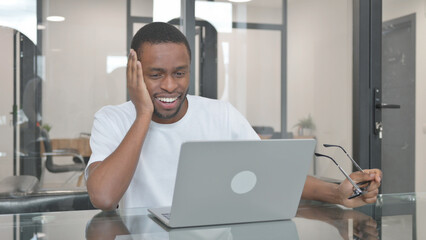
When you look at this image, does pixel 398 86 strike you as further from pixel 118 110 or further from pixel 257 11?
pixel 118 110

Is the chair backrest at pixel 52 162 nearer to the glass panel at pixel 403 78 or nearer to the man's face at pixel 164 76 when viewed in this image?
the man's face at pixel 164 76

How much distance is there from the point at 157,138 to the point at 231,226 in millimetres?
652

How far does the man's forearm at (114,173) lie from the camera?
4.75 ft

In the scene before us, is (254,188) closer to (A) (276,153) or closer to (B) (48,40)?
(A) (276,153)

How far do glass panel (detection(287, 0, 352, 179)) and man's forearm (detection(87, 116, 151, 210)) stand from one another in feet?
6.97

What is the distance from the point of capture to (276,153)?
1.14 meters

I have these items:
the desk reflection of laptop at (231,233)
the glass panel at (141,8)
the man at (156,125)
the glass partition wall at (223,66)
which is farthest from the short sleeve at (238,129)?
the glass panel at (141,8)

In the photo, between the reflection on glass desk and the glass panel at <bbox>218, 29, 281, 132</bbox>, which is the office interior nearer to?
the glass panel at <bbox>218, 29, 281, 132</bbox>

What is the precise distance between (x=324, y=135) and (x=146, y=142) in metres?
2.06

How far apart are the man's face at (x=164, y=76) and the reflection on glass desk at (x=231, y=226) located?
1.36 feet

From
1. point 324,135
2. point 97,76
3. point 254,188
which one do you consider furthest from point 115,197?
point 324,135

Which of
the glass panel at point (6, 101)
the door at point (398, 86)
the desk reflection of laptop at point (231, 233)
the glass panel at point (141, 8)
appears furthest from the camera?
the door at point (398, 86)

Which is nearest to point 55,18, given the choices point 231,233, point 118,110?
point 118,110

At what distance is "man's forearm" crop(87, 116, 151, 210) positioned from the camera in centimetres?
145
